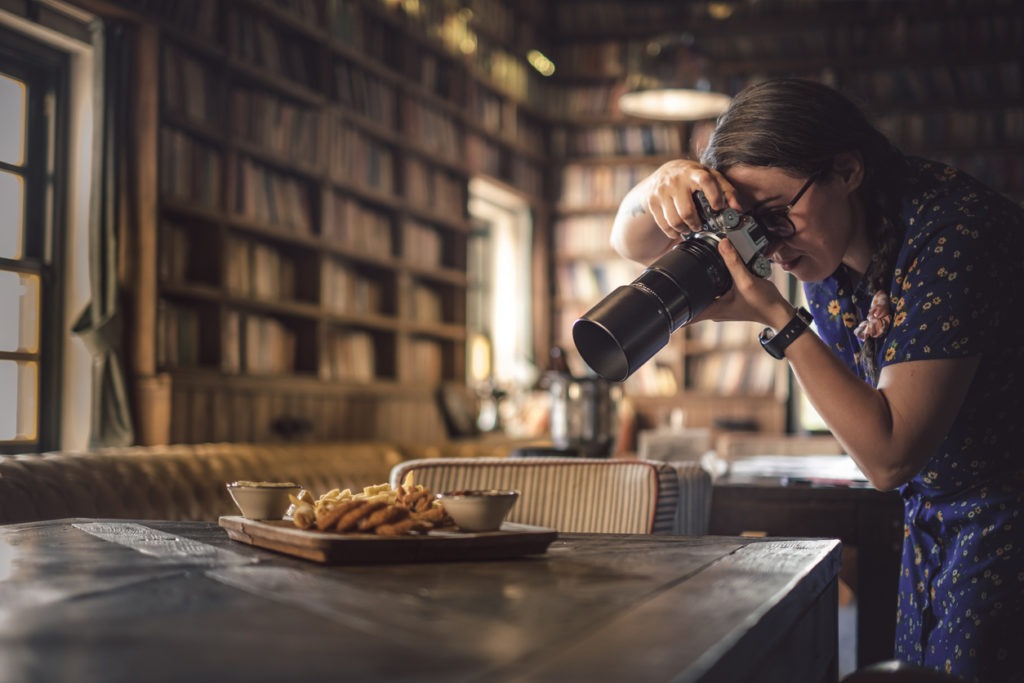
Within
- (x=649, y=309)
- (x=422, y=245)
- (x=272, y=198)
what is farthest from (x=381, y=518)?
(x=422, y=245)

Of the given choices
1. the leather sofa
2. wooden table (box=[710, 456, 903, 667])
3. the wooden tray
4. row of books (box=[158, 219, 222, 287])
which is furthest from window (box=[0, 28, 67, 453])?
the wooden tray

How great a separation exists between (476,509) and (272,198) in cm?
346

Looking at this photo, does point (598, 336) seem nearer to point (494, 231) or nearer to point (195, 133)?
point (195, 133)

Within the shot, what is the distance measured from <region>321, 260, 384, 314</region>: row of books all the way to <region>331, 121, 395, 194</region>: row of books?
375 millimetres

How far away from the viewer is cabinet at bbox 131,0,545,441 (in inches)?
147

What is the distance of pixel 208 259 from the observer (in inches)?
152

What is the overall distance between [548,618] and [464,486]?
43.5 inches

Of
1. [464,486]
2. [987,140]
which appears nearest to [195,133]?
[464,486]

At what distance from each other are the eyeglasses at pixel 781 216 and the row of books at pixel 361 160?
141 inches

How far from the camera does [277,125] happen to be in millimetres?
4270

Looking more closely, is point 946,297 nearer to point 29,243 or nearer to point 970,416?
point 970,416

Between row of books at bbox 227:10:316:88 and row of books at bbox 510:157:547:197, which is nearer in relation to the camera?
row of books at bbox 227:10:316:88

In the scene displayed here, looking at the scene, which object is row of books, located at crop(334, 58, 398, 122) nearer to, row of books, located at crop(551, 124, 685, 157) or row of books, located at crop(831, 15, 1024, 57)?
row of books, located at crop(551, 124, 685, 157)

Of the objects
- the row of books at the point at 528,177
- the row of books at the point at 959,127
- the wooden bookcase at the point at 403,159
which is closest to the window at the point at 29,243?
the wooden bookcase at the point at 403,159
